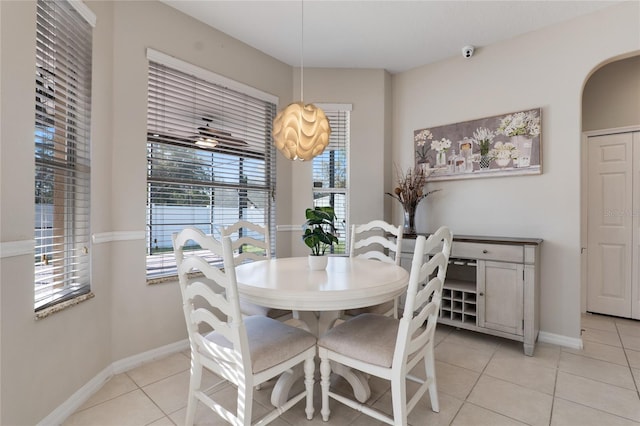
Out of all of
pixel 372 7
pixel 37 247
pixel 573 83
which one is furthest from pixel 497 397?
pixel 372 7

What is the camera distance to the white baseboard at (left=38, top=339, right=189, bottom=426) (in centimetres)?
161

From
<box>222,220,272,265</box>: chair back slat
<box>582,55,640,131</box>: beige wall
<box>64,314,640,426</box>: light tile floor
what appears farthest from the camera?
<box>582,55,640,131</box>: beige wall

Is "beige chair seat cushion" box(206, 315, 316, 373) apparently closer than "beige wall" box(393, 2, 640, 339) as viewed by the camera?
Yes

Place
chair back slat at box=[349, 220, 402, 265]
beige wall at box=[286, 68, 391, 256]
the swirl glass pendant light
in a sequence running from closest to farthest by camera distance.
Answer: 1. the swirl glass pendant light
2. chair back slat at box=[349, 220, 402, 265]
3. beige wall at box=[286, 68, 391, 256]

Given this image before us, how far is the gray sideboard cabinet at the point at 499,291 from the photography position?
2367 mm

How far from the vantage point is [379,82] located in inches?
135

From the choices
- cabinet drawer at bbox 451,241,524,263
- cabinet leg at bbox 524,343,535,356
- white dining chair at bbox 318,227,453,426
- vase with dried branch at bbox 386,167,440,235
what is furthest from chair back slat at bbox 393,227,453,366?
vase with dried branch at bbox 386,167,440,235

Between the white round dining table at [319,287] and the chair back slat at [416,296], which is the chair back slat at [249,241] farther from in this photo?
the chair back slat at [416,296]

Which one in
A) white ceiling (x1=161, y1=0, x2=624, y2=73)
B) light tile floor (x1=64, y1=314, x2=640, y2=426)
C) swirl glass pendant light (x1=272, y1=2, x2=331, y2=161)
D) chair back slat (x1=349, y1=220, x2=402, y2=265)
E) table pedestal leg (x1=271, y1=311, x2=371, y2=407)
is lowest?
light tile floor (x1=64, y1=314, x2=640, y2=426)

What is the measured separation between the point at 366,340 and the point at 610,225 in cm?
326

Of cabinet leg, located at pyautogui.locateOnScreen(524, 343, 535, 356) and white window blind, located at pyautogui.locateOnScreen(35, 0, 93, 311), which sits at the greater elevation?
white window blind, located at pyautogui.locateOnScreen(35, 0, 93, 311)

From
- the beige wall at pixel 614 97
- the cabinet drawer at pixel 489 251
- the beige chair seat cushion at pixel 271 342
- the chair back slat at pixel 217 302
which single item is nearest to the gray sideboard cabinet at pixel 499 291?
the cabinet drawer at pixel 489 251

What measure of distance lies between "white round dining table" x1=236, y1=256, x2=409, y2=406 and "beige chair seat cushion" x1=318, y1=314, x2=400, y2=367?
0.46 ft

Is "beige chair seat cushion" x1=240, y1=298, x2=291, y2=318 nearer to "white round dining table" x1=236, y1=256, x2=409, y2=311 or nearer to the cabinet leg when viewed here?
"white round dining table" x1=236, y1=256, x2=409, y2=311
